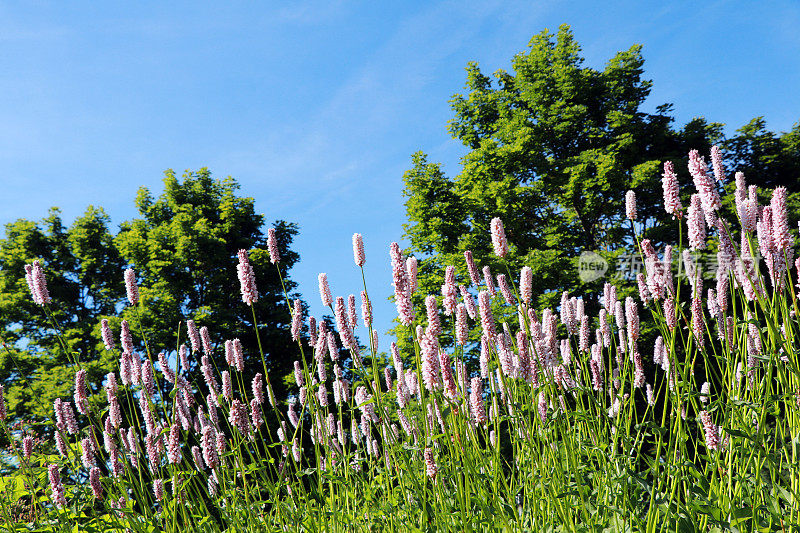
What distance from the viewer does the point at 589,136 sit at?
20.4 metres

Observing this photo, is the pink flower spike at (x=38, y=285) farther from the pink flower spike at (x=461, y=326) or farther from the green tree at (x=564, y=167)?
the green tree at (x=564, y=167)

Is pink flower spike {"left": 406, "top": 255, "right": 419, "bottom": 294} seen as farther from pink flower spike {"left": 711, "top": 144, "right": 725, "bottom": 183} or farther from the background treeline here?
the background treeline

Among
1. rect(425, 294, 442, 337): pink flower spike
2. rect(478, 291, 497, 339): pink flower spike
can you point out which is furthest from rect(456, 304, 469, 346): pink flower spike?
rect(478, 291, 497, 339): pink flower spike

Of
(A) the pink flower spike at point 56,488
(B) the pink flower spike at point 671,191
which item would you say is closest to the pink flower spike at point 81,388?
(A) the pink flower spike at point 56,488

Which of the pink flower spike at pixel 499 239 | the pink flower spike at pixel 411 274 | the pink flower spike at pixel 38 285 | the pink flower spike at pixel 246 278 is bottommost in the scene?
the pink flower spike at pixel 411 274

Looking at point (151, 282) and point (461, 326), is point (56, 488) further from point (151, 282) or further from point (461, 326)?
point (151, 282)

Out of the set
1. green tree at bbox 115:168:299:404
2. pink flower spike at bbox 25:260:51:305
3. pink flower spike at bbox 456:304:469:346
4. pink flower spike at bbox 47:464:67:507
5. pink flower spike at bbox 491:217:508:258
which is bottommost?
pink flower spike at bbox 47:464:67:507

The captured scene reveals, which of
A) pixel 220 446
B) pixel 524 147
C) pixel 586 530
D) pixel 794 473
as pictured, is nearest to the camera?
pixel 586 530

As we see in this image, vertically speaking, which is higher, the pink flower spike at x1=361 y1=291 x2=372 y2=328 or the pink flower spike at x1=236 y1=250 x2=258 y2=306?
the pink flower spike at x1=236 y1=250 x2=258 y2=306

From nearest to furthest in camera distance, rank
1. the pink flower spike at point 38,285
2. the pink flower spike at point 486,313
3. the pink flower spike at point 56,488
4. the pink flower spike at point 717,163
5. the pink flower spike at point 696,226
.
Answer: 1. the pink flower spike at point 696,226
2. the pink flower spike at point 486,313
3. the pink flower spike at point 717,163
4. the pink flower spike at point 38,285
5. the pink flower spike at point 56,488

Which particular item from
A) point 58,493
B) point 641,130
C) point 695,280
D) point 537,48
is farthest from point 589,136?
point 58,493

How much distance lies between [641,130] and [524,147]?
14.2 ft

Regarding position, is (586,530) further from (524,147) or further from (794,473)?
(524,147)

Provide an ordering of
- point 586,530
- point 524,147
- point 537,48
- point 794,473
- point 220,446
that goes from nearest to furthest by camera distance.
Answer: point 586,530 → point 794,473 → point 220,446 → point 524,147 → point 537,48
